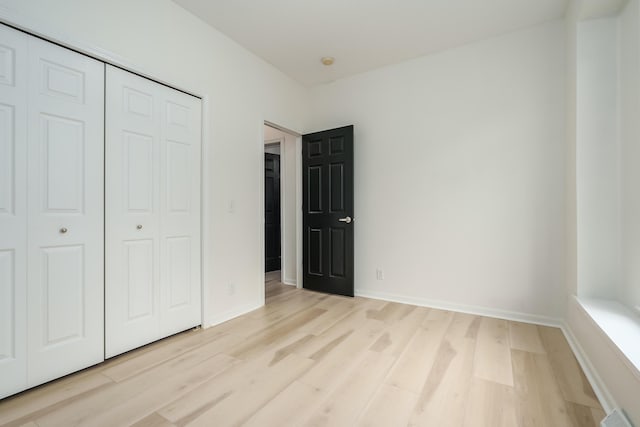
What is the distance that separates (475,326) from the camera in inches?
103

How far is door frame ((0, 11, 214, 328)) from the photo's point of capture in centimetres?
171

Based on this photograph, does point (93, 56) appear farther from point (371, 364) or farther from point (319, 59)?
point (371, 364)

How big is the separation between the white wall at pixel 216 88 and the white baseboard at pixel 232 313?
0.03ft

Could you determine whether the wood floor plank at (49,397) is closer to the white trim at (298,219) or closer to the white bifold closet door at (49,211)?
the white bifold closet door at (49,211)

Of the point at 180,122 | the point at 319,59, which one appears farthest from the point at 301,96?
the point at 180,122

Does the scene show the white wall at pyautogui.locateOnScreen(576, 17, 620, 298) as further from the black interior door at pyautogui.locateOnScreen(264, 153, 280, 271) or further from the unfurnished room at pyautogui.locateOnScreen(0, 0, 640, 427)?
the black interior door at pyautogui.locateOnScreen(264, 153, 280, 271)

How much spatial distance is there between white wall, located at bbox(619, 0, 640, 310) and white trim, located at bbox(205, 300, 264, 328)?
2.96 m

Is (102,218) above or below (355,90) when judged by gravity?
below

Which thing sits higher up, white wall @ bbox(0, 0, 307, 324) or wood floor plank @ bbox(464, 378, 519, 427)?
white wall @ bbox(0, 0, 307, 324)

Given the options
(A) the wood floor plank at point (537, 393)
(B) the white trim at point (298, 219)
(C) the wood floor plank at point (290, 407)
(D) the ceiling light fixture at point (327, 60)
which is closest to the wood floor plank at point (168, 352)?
(C) the wood floor plank at point (290, 407)

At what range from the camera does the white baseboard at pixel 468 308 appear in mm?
2648

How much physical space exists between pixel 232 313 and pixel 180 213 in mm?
1103

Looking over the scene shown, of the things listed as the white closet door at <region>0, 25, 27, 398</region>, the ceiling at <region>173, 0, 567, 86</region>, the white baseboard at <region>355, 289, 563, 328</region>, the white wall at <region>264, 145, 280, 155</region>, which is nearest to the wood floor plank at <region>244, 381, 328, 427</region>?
the white closet door at <region>0, 25, 27, 398</region>

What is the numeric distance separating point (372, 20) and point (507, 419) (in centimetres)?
301
